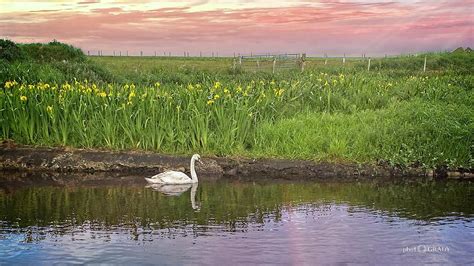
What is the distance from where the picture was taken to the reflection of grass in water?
10953mm

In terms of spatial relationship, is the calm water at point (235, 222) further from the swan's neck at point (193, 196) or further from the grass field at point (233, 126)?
the grass field at point (233, 126)

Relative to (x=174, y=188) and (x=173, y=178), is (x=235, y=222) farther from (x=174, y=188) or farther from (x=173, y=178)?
(x=173, y=178)

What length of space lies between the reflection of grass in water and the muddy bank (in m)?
0.79

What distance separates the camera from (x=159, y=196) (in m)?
12.7

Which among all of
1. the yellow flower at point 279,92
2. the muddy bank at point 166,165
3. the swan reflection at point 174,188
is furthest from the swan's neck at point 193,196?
the yellow flower at point 279,92

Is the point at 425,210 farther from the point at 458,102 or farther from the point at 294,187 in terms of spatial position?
the point at 458,102

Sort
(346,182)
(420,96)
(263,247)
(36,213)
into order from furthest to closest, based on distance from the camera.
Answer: (420,96), (346,182), (36,213), (263,247)

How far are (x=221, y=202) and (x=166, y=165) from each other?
10.9 feet

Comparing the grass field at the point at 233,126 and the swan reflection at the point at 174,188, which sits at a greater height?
the grass field at the point at 233,126

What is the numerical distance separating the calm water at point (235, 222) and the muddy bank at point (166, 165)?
61 centimetres

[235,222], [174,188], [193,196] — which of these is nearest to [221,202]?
[193,196]

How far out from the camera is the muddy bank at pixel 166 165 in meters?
14.6

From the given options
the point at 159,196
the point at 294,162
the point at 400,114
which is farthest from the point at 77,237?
the point at 400,114

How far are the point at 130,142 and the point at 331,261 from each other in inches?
346
